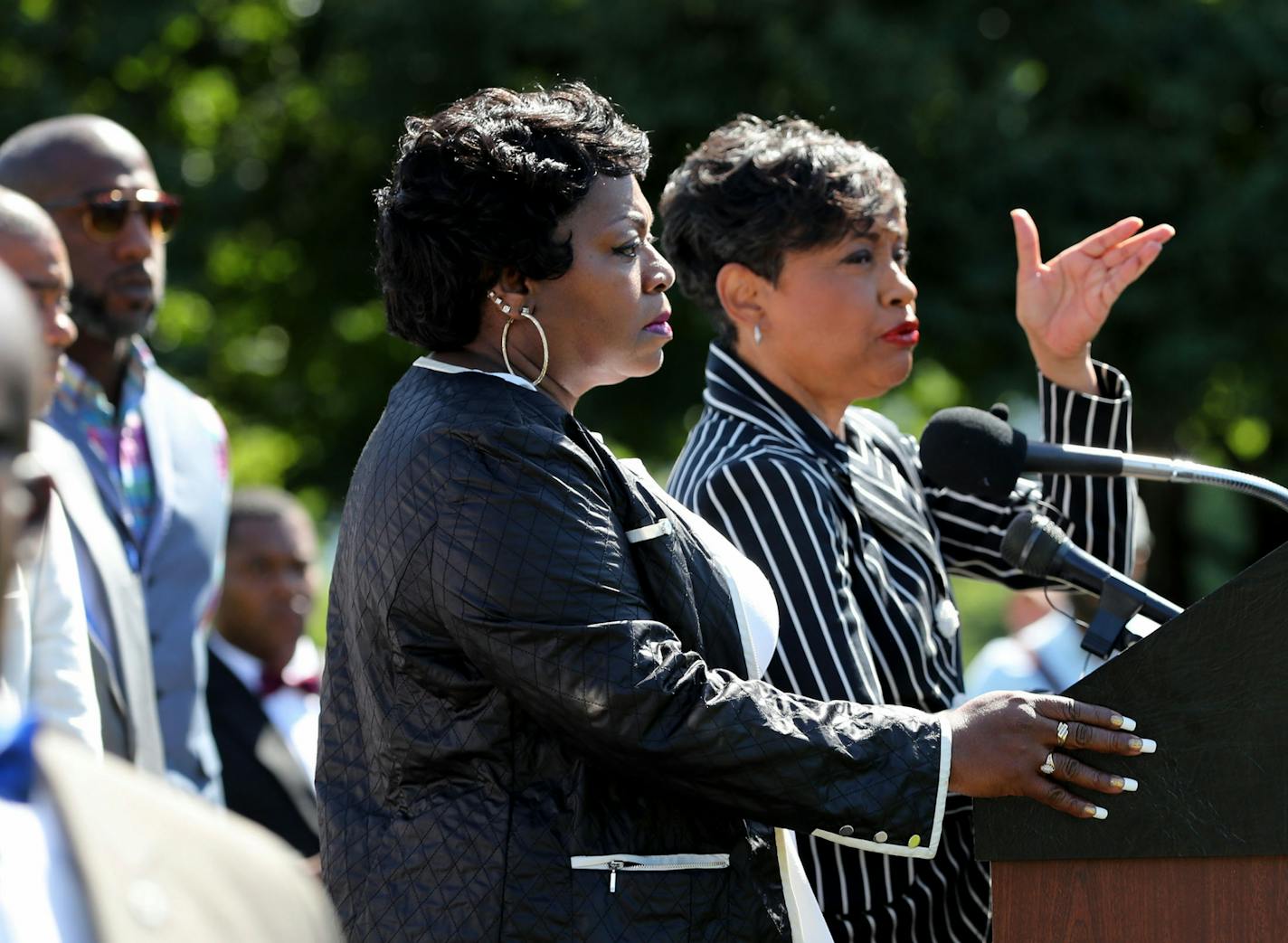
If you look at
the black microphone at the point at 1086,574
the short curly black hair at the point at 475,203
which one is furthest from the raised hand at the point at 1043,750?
the short curly black hair at the point at 475,203

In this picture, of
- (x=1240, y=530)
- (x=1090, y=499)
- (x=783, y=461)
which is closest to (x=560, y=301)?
(x=783, y=461)

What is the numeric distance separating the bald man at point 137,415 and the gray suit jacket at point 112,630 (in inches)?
9.8

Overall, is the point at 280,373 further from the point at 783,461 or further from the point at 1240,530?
the point at 783,461

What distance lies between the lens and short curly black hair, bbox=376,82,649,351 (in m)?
2.80

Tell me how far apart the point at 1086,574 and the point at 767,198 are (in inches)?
46.6

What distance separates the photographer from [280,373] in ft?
40.5

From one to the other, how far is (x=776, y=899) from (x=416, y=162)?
1.28 meters

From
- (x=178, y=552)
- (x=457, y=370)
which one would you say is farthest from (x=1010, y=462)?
(x=178, y=552)

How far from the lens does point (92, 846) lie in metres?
1.46

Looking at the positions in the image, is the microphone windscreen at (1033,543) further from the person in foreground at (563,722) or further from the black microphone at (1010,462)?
the person in foreground at (563,722)

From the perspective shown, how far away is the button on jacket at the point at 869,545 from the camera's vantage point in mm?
3172

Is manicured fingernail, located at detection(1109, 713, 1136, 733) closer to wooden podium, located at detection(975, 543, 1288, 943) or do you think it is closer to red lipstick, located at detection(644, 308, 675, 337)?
wooden podium, located at detection(975, 543, 1288, 943)

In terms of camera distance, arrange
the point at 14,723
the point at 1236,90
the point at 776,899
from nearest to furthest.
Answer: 1. the point at 14,723
2. the point at 776,899
3. the point at 1236,90

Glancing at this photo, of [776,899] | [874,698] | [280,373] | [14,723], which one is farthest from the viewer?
[280,373]
